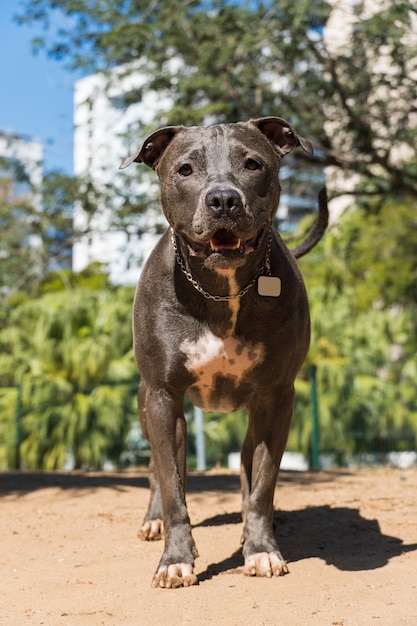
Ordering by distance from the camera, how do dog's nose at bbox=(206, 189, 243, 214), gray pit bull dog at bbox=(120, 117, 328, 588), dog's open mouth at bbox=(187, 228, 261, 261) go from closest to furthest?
dog's nose at bbox=(206, 189, 243, 214) → dog's open mouth at bbox=(187, 228, 261, 261) → gray pit bull dog at bbox=(120, 117, 328, 588)

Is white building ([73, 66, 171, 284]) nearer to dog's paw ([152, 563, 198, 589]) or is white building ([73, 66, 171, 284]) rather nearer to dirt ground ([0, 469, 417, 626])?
dirt ground ([0, 469, 417, 626])

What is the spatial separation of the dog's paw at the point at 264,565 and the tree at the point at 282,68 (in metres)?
7.52

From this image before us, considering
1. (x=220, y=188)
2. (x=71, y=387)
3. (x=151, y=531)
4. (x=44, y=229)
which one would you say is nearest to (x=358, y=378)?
(x=71, y=387)

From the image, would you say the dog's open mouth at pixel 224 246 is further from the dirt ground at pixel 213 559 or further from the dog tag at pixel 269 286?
the dirt ground at pixel 213 559

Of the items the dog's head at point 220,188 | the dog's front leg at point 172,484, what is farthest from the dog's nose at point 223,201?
the dog's front leg at point 172,484

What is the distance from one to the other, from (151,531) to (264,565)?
1.18 meters

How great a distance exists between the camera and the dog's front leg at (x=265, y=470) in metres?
4.67

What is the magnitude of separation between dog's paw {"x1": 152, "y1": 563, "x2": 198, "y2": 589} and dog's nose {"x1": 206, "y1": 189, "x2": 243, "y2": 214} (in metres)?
1.67

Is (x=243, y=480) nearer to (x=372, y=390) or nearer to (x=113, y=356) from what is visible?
(x=113, y=356)

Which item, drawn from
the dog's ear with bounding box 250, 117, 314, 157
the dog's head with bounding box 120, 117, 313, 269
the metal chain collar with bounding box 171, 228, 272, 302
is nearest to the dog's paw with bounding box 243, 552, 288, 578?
the metal chain collar with bounding box 171, 228, 272, 302

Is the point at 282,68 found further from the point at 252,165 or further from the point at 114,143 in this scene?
the point at 252,165

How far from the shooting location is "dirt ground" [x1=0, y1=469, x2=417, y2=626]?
3848mm

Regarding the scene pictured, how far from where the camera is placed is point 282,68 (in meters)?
12.2

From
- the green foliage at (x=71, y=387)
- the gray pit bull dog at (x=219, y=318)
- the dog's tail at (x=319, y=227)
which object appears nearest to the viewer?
the gray pit bull dog at (x=219, y=318)
